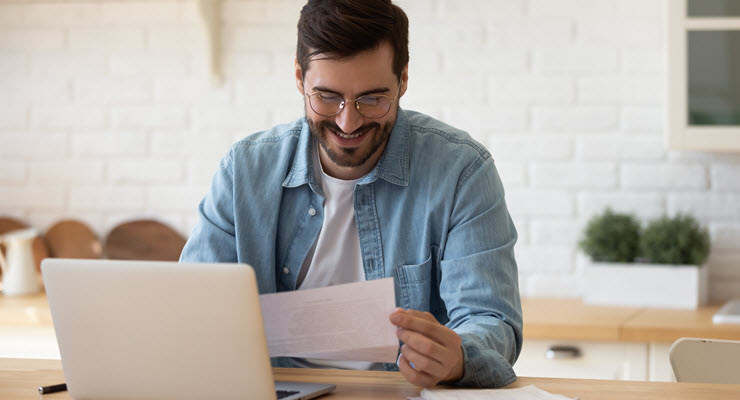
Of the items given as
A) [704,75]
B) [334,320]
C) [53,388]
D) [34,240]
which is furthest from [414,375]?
[34,240]

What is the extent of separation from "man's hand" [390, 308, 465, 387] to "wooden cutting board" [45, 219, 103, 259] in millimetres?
1929

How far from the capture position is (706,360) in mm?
1451

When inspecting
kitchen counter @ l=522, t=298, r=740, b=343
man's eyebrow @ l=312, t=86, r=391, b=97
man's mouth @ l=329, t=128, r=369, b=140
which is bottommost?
kitchen counter @ l=522, t=298, r=740, b=343

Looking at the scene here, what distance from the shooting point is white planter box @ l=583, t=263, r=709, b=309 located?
7.79 feet

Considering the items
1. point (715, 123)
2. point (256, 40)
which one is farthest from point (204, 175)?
point (715, 123)

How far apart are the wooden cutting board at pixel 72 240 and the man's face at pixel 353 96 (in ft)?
5.06

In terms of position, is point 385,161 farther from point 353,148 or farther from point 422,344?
point 422,344

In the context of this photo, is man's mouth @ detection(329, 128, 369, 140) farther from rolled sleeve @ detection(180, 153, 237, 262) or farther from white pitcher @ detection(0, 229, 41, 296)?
white pitcher @ detection(0, 229, 41, 296)

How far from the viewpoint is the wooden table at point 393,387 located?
1.23m

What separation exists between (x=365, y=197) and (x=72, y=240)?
1.65 m

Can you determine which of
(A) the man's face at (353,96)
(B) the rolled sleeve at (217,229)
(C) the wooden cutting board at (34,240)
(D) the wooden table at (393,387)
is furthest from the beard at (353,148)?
(C) the wooden cutting board at (34,240)

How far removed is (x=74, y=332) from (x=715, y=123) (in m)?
1.86

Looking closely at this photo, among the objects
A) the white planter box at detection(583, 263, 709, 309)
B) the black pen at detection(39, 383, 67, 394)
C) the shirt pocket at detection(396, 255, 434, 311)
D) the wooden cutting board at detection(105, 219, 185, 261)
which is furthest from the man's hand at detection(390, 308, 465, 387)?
the wooden cutting board at detection(105, 219, 185, 261)

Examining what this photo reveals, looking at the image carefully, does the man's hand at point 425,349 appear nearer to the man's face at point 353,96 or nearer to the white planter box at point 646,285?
the man's face at point 353,96
